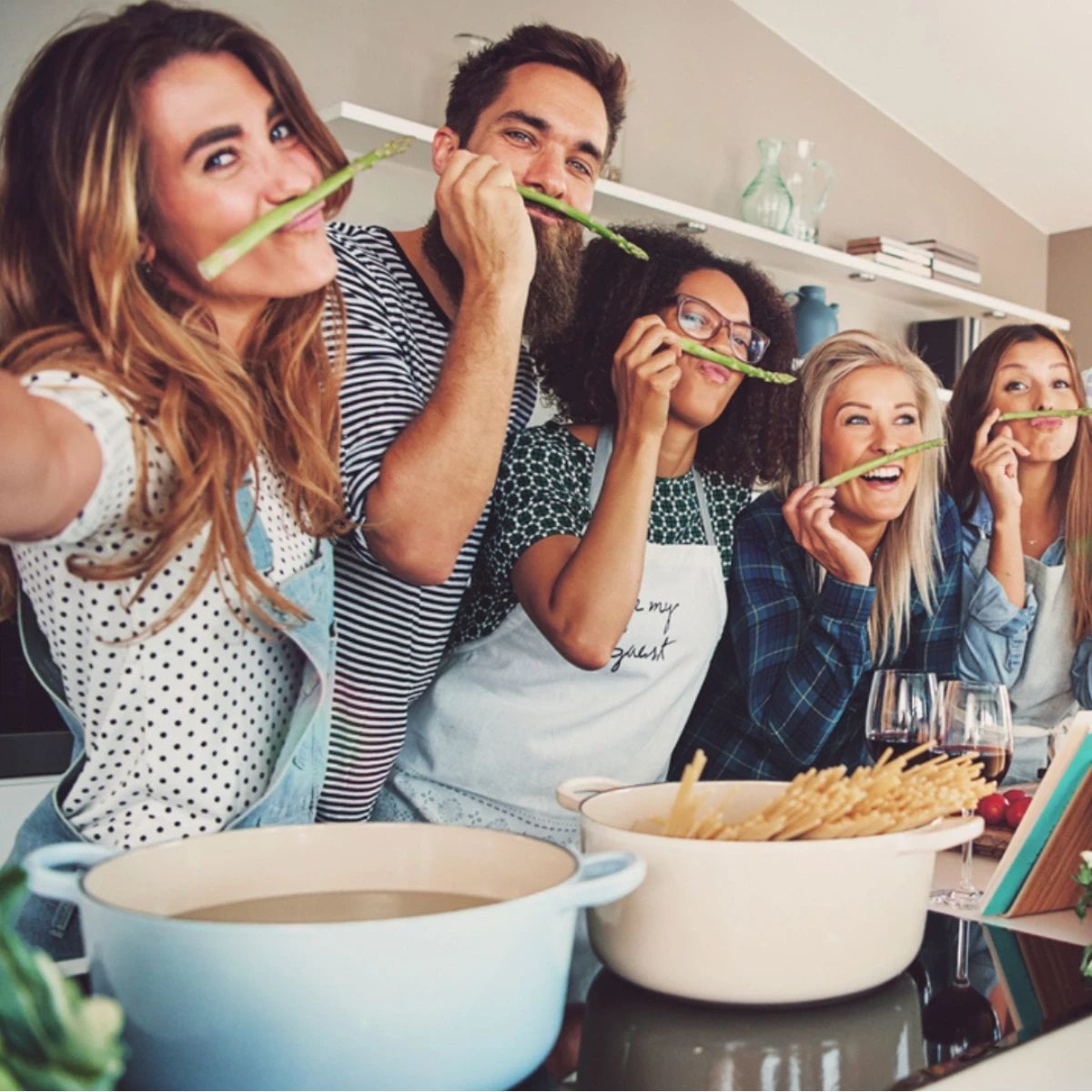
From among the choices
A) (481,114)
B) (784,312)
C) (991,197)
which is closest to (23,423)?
(481,114)

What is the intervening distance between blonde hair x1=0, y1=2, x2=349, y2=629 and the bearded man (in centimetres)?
20

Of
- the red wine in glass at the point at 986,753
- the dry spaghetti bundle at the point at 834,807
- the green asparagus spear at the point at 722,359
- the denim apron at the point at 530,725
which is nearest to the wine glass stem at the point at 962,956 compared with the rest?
the dry spaghetti bundle at the point at 834,807

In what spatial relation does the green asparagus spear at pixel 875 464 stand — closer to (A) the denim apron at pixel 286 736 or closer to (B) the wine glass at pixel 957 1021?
(A) the denim apron at pixel 286 736

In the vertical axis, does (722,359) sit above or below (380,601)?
above

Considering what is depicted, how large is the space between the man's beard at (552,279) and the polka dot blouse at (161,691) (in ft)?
2.22

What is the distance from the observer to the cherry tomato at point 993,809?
1.23 meters

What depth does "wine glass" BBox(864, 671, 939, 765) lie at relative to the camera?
44.6 inches

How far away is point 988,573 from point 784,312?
1.85 feet

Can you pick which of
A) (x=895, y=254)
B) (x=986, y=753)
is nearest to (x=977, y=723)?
(x=986, y=753)

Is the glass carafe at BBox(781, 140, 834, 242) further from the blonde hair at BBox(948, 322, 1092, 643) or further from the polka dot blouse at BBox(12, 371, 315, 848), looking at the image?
the polka dot blouse at BBox(12, 371, 315, 848)

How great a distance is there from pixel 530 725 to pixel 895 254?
3.56 meters

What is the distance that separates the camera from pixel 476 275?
1137 millimetres

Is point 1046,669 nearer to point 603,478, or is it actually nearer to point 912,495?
point 912,495

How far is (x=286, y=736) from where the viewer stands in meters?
0.96
